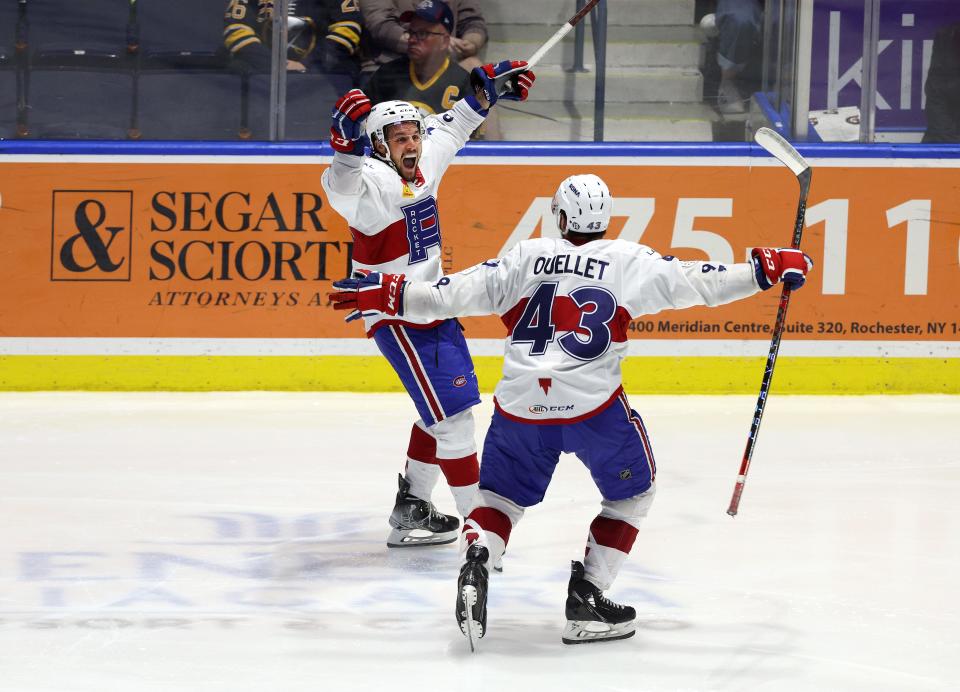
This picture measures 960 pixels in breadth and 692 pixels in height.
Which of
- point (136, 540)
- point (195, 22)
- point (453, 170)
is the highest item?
point (195, 22)

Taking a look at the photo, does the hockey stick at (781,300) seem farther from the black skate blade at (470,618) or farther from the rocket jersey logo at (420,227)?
the rocket jersey logo at (420,227)

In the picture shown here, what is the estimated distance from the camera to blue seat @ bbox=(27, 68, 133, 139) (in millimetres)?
6980

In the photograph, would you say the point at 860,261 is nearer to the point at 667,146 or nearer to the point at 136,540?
the point at 667,146

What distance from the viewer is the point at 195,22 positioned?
6980 millimetres

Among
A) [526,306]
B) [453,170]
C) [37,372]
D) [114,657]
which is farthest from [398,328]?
[37,372]

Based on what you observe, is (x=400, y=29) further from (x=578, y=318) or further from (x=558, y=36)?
(x=578, y=318)

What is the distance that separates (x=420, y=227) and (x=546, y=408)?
4.10 feet

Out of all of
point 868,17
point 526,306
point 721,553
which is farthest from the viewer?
point 868,17

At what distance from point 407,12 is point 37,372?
2706 mm

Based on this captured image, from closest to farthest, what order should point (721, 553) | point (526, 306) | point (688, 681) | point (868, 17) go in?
point (688, 681), point (526, 306), point (721, 553), point (868, 17)

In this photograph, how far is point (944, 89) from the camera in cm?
698

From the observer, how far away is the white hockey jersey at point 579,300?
3.13 m

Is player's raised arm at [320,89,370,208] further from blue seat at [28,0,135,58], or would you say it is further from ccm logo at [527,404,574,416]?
blue seat at [28,0,135,58]

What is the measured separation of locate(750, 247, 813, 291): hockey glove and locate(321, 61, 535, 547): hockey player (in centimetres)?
124
